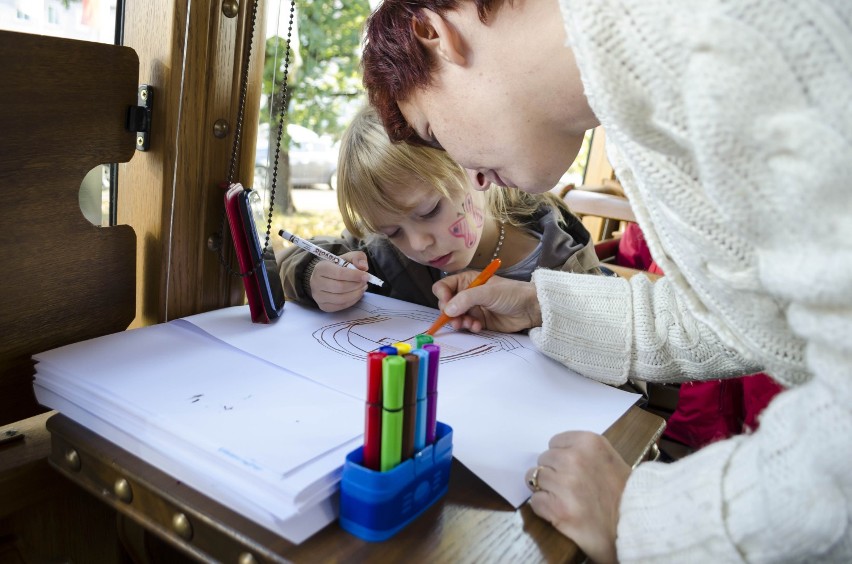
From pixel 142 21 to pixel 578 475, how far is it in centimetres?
68

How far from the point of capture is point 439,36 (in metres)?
0.71

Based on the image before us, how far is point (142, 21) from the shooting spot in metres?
0.78

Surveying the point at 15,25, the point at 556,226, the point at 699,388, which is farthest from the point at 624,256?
the point at 15,25

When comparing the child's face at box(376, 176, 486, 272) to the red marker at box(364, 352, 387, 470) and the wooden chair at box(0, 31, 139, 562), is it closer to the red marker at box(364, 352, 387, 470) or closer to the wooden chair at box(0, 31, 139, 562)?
the wooden chair at box(0, 31, 139, 562)

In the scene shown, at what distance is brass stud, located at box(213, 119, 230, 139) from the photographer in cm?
83

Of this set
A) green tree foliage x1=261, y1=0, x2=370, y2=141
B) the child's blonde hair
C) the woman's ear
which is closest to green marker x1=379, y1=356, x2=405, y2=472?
the woman's ear

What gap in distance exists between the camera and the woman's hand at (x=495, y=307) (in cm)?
98

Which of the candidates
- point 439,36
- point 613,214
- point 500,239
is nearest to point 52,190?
point 439,36

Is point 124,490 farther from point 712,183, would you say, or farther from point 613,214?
point 613,214

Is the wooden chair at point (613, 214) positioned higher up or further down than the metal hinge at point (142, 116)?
further down

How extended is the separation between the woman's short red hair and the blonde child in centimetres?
26

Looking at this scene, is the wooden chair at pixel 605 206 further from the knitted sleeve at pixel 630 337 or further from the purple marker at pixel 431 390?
the purple marker at pixel 431 390

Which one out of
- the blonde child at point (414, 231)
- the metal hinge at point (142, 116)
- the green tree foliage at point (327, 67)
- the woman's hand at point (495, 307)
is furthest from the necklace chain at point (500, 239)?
the green tree foliage at point (327, 67)

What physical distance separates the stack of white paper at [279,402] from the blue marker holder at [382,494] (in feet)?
0.06
